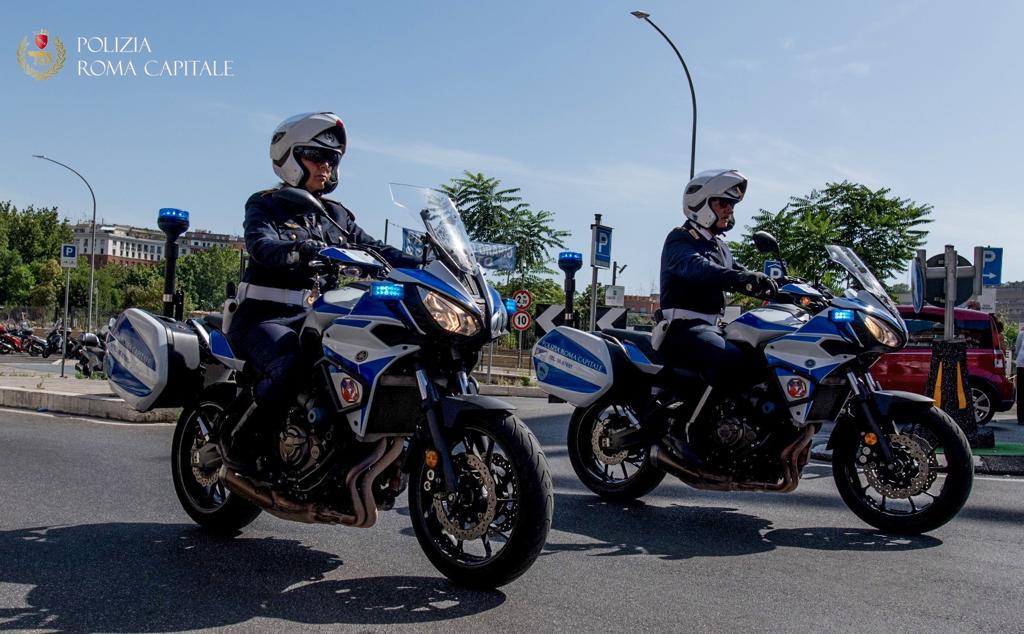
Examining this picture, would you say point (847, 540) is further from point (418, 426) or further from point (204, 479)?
point (204, 479)

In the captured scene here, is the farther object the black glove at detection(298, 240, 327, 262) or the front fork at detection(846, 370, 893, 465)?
the front fork at detection(846, 370, 893, 465)

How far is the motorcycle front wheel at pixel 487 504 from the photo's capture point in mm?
3633

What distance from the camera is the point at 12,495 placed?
5738 mm

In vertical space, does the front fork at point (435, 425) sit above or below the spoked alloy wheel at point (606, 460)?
above

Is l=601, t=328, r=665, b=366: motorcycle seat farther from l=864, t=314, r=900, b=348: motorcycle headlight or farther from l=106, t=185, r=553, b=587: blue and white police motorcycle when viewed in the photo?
l=106, t=185, r=553, b=587: blue and white police motorcycle

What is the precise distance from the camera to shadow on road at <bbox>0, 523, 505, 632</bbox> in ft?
11.5

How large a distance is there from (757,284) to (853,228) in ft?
77.5

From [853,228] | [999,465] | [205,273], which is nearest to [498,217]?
[853,228]

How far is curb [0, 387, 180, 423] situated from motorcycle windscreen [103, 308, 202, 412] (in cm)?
464

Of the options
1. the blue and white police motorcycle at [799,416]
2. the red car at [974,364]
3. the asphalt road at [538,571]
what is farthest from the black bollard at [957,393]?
the blue and white police motorcycle at [799,416]

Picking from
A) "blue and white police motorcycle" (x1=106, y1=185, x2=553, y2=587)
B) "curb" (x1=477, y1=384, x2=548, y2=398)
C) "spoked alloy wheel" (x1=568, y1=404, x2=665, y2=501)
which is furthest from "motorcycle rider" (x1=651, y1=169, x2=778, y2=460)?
"curb" (x1=477, y1=384, x2=548, y2=398)

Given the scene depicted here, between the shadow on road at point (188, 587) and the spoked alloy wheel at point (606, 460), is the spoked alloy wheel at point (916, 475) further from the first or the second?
the shadow on road at point (188, 587)

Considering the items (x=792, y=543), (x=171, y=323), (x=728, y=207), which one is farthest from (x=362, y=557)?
(x=728, y=207)

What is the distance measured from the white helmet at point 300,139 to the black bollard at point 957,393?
735cm
